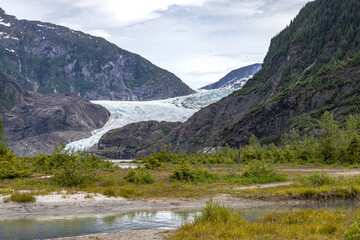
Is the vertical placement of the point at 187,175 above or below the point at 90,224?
below

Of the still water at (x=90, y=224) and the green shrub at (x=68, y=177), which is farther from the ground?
the green shrub at (x=68, y=177)

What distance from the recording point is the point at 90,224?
1739 cm

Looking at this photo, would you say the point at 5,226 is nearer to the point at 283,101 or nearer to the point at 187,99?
the point at 283,101

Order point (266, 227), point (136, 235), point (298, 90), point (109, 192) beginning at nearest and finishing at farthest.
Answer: point (266, 227)
point (136, 235)
point (109, 192)
point (298, 90)

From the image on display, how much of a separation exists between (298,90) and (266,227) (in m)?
114

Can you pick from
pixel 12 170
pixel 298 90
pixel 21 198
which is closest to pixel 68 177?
pixel 21 198

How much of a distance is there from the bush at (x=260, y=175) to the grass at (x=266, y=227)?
17731 millimetres

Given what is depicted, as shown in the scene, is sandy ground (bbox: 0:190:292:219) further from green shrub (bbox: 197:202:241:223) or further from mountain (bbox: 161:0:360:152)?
mountain (bbox: 161:0:360:152)

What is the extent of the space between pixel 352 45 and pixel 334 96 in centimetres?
4636

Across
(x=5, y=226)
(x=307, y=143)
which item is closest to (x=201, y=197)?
(x=5, y=226)

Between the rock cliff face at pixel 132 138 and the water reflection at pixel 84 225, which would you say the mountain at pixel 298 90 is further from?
the water reflection at pixel 84 225

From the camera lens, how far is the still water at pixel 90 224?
15.3 metres

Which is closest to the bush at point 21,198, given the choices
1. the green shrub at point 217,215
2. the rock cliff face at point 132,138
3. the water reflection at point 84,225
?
the water reflection at point 84,225

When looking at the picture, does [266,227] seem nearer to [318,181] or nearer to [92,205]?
[92,205]
